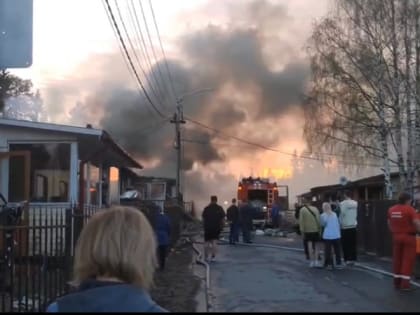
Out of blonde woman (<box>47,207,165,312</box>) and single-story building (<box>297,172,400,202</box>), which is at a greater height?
single-story building (<box>297,172,400,202</box>)

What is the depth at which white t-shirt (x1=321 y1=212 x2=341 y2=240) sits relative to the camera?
51.1 feet

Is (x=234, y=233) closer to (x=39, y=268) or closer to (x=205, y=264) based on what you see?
(x=205, y=264)

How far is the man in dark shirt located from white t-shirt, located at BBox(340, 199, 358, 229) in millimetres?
3269

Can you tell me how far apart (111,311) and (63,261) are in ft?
23.6

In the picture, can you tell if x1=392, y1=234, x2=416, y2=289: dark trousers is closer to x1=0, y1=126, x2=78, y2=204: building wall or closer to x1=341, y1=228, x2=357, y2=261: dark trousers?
x1=341, y1=228, x2=357, y2=261: dark trousers

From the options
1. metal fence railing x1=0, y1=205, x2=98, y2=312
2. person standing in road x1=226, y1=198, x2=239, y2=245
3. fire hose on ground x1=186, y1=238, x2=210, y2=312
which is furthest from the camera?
person standing in road x1=226, y1=198, x2=239, y2=245

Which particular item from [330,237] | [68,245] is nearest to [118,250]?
[68,245]

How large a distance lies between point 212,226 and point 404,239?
767 cm

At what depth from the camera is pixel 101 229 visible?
2785mm

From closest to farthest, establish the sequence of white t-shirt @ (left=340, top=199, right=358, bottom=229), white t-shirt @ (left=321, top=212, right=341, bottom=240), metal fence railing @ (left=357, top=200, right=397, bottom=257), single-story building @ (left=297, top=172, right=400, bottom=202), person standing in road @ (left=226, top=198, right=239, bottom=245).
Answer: white t-shirt @ (left=321, top=212, right=341, bottom=240) < white t-shirt @ (left=340, top=199, right=358, bottom=229) < metal fence railing @ (left=357, top=200, right=397, bottom=257) < person standing in road @ (left=226, top=198, right=239, bottom=245) < single-story building @ (left=297, top=172, right=400, bottom=202)

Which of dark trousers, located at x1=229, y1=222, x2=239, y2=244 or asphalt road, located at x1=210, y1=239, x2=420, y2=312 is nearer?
asphalt road, located at x1=210, y1=239, x2=420, y2=312

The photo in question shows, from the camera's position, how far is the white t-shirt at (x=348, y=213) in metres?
16.5

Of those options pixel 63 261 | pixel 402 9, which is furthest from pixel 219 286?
pixel 402 9

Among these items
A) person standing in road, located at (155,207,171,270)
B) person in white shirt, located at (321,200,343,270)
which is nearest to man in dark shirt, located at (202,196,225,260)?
person standing in road, located at (155,207,171,270)
